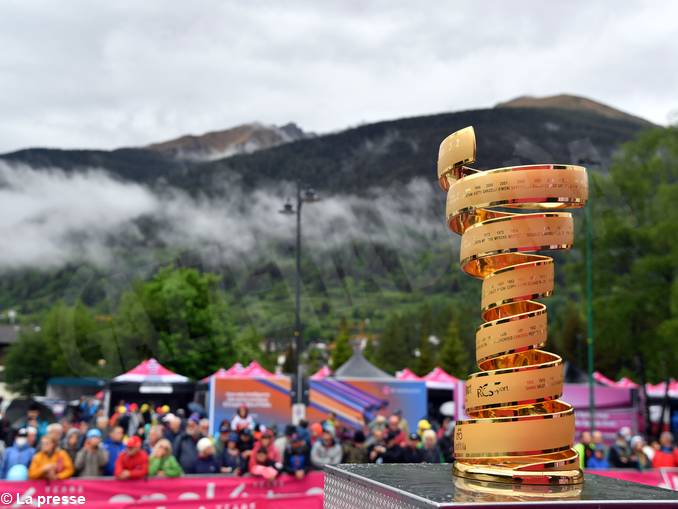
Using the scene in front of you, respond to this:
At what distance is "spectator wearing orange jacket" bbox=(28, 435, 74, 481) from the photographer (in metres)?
10.2

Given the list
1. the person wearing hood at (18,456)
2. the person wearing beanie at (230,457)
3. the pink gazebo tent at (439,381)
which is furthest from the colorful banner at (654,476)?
the pink gazebo tent at (439,381)

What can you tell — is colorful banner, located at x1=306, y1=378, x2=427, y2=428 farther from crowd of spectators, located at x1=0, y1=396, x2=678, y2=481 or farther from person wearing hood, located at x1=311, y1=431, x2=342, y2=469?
person wearing hood, located at x1=311, y1=431, x2=342, y2=469

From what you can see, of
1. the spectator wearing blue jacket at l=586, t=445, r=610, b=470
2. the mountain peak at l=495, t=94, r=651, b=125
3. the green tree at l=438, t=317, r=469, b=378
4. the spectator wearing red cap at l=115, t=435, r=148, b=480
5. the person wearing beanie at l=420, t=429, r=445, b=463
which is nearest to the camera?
the spectator wearing red cap at l=115, t=435, r=148, b=480

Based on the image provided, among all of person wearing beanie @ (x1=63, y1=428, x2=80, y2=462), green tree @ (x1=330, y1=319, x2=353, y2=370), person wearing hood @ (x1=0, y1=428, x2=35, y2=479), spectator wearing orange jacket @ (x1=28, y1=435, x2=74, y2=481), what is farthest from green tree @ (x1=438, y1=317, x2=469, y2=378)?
spectator wearing orange jacket @ (x1=28, y1=435, x2=74, y2=481)

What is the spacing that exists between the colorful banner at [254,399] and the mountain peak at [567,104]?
172874 millimetres

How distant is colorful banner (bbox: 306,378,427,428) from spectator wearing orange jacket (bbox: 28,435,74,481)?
15.3 metres

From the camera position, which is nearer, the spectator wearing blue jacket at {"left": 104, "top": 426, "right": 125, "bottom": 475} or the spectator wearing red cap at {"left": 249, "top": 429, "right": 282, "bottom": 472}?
the spectator wearing red cap at {"left": 249, "top": 429, "right": 282, "bottom": 472}

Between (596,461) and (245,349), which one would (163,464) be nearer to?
(596,461)

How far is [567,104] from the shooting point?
642 feet

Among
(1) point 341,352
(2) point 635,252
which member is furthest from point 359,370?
(1) point 341,352

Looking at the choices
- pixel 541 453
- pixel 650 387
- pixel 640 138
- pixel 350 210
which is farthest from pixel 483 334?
pixel 350 210

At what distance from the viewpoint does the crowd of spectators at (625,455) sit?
15031 mm

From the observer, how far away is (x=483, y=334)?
5836mm

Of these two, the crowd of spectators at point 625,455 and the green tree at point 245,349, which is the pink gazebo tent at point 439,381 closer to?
the crowd of spectators at point 625,455
